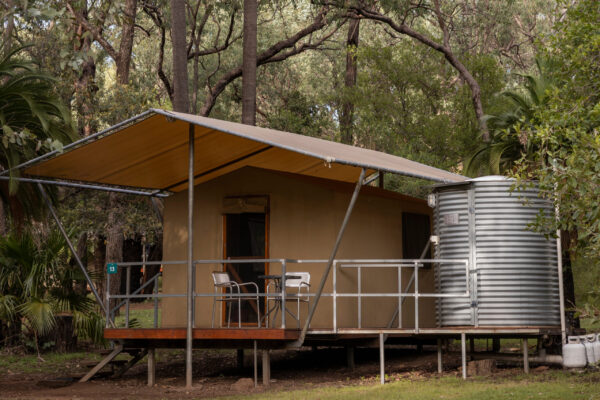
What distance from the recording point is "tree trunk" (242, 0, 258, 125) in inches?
785

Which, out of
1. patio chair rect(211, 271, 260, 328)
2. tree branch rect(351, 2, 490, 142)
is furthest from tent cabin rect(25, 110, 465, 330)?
tree branch rect(351, 2, 490, 142)

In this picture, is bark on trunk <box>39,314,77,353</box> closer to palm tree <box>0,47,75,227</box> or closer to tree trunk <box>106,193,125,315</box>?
tree trunk <box>106,193,125,315</box>

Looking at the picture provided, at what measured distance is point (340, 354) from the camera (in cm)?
1691

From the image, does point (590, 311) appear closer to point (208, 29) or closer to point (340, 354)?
point (340, 354)

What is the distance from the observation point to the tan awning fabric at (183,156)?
35.9 ft

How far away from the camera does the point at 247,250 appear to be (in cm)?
1370

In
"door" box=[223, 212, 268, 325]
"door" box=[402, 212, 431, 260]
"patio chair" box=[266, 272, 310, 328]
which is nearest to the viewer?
"patio chair" box=[266, 272, 310, 328]

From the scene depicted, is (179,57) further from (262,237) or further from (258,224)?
(262,237)

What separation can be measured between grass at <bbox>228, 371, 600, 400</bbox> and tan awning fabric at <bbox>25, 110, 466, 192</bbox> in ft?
9.23

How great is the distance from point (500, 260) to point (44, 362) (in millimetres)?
8957

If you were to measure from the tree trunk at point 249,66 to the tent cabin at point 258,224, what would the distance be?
18.1 feet

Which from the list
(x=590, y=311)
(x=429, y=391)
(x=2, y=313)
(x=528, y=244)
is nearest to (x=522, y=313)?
(x=528, y=244)

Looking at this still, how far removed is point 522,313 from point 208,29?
21959 millimetres

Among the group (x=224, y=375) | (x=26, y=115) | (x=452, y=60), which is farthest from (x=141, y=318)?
(x=26, y=115)
